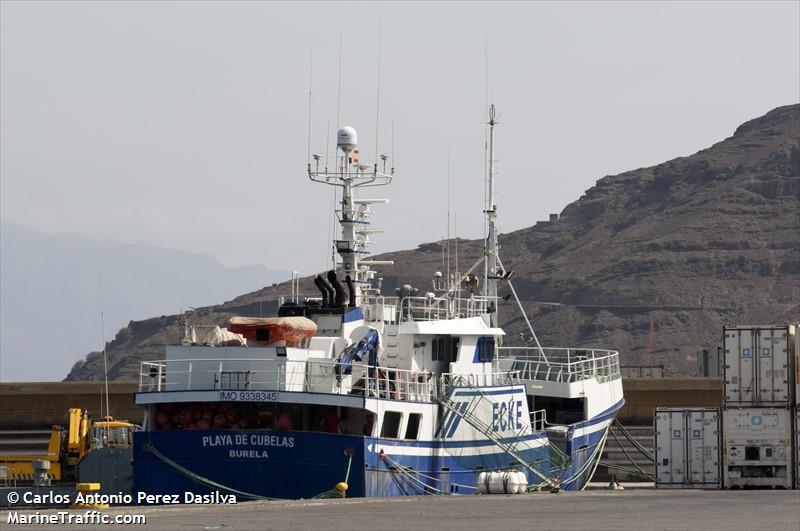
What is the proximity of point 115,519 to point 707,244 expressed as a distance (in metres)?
151

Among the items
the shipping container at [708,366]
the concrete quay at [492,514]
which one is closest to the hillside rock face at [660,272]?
the shipping container at [708,366]

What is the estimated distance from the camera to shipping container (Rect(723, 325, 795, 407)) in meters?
38.9

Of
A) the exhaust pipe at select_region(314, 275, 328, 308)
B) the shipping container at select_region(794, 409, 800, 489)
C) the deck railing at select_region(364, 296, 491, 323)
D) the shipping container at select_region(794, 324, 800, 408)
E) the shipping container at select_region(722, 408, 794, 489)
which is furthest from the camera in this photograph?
the deck railing at select_region(364, 296, 491, 323)

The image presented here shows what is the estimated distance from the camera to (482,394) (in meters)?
37.4

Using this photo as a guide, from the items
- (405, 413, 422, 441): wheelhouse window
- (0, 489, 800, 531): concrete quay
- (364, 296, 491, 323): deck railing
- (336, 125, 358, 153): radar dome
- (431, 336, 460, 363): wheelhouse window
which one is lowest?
(0, 489, 800, 531): concrete quay

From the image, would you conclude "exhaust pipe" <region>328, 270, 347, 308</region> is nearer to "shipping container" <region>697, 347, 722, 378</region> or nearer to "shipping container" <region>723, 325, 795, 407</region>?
"shipping container" <region>723, 325, 795, 407</region>

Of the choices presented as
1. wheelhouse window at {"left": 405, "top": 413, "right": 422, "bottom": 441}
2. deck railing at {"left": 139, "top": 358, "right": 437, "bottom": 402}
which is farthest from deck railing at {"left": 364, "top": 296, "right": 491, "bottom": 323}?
→ wheelhouse window at {"left": 405, "top": 413, "right": 422, "bottom": 441}

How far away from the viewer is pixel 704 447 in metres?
39.5

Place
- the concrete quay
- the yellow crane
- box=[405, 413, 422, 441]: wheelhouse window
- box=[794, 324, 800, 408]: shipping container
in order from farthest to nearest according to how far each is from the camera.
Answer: the yellow crane
box=[794, 324, 800, 408]: shipping container
box=[405, 413, 422, 441]: wheelhouse window
the concrete quay

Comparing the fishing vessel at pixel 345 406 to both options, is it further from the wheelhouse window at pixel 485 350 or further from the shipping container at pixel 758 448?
the shipping container at pixel 758 448

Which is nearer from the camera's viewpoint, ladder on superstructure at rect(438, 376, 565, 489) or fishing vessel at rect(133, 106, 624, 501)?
fishing vessel at rect(133, 106, 624, 501)

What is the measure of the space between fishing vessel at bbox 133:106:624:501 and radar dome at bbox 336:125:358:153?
4 cm

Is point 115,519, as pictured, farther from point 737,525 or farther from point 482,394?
point 482,394

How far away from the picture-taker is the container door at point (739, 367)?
129ft
